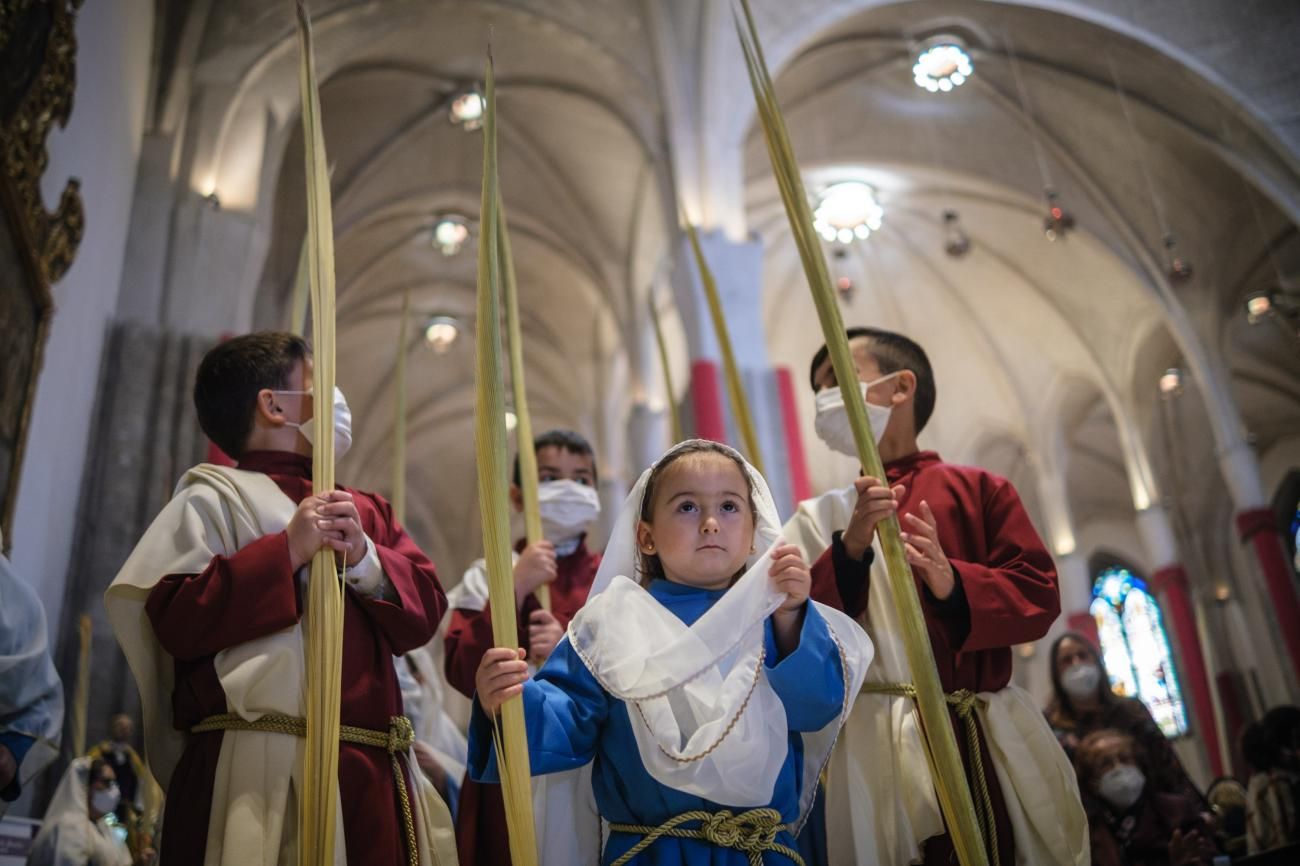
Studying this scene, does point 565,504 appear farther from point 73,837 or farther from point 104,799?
point 104,799

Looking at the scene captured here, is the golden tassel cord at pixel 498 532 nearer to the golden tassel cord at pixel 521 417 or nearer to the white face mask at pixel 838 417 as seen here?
the golden tassel cord at pixel 521 417

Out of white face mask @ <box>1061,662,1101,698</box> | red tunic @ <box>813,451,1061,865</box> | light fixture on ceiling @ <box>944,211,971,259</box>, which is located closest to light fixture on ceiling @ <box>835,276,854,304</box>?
light fixture on ceiling @ <box>944,211,971,259</box>

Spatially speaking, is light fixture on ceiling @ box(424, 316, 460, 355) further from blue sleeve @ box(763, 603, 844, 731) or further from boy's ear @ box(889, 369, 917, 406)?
blue sleeve @ box(763, 603, 844, 731)

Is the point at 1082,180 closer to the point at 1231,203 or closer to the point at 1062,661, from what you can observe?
the point at 1231,203

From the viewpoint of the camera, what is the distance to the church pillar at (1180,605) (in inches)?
510

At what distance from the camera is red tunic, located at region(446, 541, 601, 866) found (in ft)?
8.61

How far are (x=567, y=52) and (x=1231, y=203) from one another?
21.4ft

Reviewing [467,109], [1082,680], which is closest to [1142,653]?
[467,109]

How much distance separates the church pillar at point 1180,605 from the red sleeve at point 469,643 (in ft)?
39.5

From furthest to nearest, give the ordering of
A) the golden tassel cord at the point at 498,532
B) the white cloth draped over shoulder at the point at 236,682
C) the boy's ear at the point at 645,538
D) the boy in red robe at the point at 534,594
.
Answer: the boy in red robe at the point at 534,594 → the boy's ear at the point at 645,538 → the white cloth draped over shoulder at the point at 236,682 → the golden tassel cord at the point at 498,532

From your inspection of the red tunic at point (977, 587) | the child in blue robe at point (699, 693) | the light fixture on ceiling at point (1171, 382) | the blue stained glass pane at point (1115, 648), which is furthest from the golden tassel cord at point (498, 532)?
the blue stained glass pane at point (1115, 648)

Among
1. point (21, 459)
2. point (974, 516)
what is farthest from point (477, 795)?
point (21, 459)

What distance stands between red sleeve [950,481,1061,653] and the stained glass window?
49.6 ft

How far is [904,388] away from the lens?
100 inches
